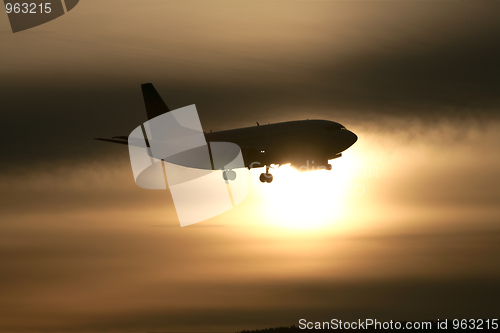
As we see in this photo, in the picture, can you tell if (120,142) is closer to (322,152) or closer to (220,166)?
(220,166)

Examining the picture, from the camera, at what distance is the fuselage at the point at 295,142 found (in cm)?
8231

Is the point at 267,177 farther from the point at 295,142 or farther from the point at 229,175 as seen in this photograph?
the point at 295,142

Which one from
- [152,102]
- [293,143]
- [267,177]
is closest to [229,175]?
[267,177]

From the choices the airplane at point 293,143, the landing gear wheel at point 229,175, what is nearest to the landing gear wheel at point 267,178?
the airplane at point 293,143

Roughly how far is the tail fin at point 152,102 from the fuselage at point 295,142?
1034 inches

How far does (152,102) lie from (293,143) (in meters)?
37.4

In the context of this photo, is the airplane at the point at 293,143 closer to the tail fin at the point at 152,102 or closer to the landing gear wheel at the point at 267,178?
the landing gear wheel at the point at 267,178

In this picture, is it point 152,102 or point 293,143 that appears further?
point 152,102

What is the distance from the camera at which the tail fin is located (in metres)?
105

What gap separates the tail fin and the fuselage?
2626cm

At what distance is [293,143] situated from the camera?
3246 inches

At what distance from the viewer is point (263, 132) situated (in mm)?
84875

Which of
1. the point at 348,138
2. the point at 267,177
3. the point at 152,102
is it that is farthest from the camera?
the point at 152,102

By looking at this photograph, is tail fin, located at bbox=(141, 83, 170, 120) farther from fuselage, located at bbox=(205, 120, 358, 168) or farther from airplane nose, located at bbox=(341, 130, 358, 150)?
airplane nose, located at bbox=(341, 130, 358, 150)
